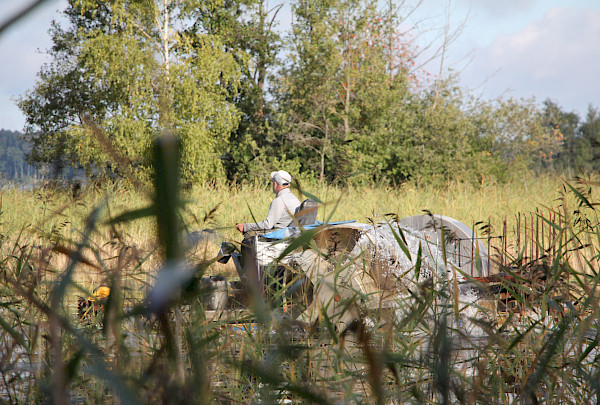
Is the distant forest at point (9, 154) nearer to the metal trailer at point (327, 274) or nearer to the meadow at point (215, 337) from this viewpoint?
the meadow at point (215, 337)

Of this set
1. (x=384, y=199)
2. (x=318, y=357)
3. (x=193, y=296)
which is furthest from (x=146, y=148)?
(x=384, y=199)

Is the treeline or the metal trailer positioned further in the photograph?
the treeline

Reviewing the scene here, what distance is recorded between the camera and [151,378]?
0.67 metres

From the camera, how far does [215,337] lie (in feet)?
2.56

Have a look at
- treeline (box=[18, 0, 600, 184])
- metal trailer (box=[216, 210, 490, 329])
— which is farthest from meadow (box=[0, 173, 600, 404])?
treeline (box=[18, 0, 600, 184])

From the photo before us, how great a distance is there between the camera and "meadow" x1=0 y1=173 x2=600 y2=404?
1.61ft

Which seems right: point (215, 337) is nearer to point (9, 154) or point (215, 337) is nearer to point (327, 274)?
point (9, 154)

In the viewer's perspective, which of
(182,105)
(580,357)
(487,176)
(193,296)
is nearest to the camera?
(193,296)

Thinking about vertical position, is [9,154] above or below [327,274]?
above

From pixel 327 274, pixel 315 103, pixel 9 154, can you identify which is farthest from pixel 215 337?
pixel 315 103

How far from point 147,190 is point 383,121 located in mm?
20315

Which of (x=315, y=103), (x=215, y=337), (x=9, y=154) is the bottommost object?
(x=215, y=337)

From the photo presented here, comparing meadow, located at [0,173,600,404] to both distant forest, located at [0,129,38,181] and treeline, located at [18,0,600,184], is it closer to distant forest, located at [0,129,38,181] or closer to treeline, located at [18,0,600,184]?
distant forest, located at [0,129,38,181]

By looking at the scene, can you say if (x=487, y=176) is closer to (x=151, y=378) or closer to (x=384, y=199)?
(x=384, y=199)
